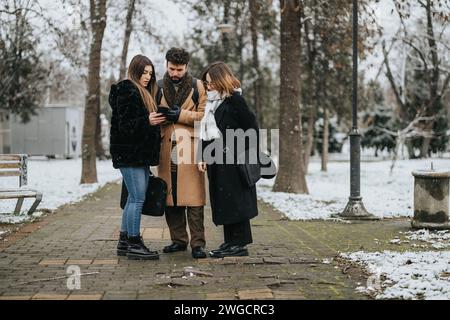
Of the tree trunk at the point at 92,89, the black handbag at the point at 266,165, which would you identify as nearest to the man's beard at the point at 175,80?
the black handbag at the point at 266,165

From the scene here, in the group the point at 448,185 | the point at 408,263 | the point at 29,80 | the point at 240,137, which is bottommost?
the point at 408,263

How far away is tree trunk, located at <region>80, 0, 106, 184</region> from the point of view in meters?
18.7

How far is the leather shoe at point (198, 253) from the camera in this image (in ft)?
21.6

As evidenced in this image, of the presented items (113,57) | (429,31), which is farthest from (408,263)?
(113,57)

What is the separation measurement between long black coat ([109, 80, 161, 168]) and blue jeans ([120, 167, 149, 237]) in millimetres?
105

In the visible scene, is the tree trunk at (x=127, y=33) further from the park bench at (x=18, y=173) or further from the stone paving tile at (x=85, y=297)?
the stone paving tile at (x=85, y=297)

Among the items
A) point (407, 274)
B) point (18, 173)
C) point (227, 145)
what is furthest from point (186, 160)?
point (18, 173)

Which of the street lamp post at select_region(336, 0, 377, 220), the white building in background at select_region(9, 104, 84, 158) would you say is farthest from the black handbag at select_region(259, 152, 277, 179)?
the white building in background at select_region(9, 104, 84, 158)

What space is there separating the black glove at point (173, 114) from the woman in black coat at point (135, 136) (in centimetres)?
8

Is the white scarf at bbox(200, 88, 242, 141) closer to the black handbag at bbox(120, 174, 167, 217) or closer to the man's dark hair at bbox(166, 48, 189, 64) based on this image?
the man's dark hair at bbox(166, 48, 189, 64)

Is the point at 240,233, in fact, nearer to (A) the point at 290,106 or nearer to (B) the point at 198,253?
(B) the point at 198,253

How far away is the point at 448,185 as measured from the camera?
8.71 metres
